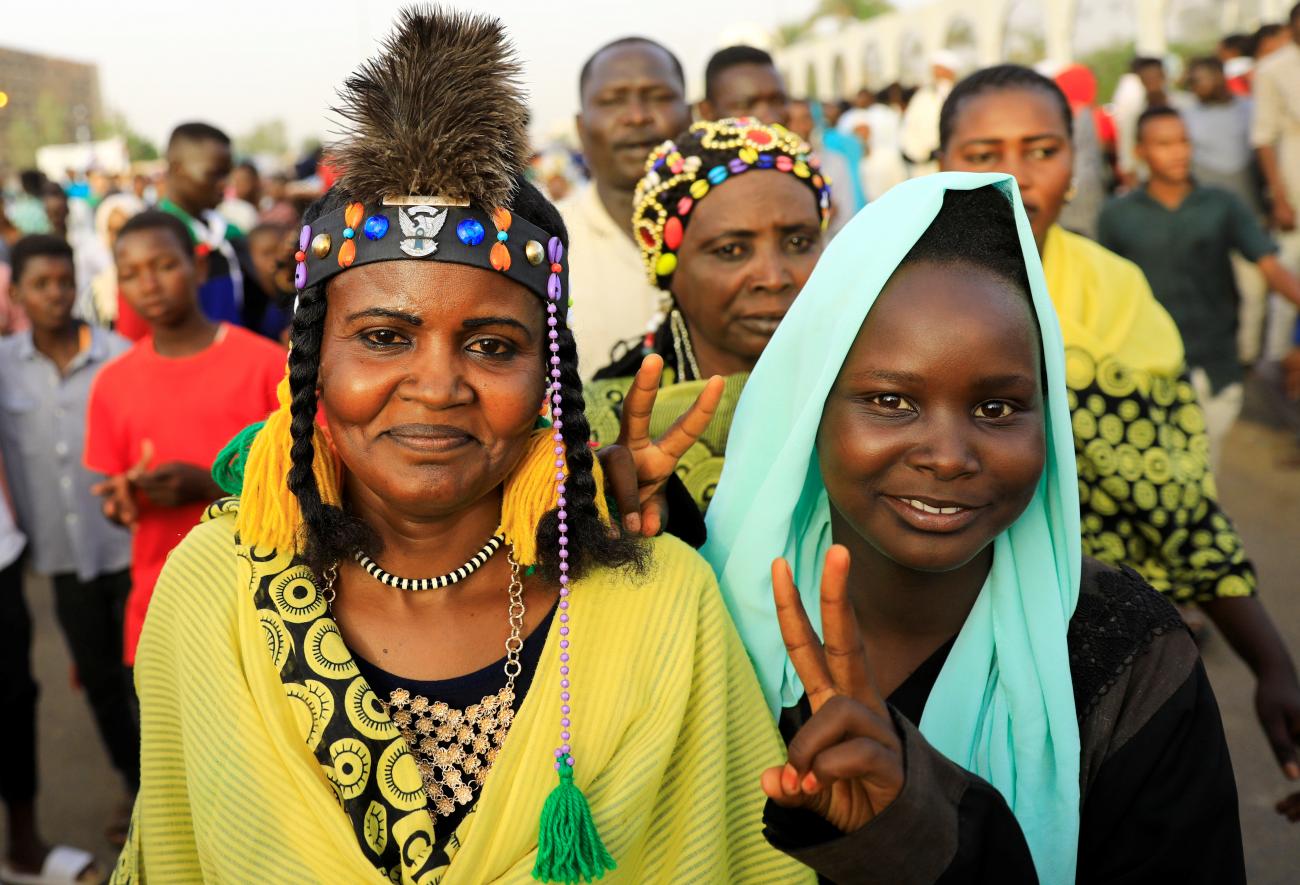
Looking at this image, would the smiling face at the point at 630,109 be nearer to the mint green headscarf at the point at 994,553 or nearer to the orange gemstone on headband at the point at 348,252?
the mint green headscarf at the point at 994,553

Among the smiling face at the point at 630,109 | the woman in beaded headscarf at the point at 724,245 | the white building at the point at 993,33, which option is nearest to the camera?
the woman in beaded headscarf at the point at 724,245

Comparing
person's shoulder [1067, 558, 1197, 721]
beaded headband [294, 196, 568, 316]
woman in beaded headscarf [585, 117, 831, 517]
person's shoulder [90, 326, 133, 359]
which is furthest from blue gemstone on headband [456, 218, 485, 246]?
person's shoulder [90, 326, 133, 359]

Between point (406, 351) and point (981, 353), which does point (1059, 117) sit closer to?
point (981, 353)

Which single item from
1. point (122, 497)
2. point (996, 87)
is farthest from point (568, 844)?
point (996, 87)

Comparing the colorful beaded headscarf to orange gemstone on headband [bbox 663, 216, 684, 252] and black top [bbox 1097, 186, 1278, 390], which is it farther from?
black top [bbox 1097, 186, 1278, 390]

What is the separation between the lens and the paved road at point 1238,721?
3742 mm

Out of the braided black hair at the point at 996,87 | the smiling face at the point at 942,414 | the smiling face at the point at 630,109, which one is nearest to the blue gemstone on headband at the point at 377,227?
the smiling face at the point at 942,414

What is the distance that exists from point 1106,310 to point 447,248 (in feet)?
6.39

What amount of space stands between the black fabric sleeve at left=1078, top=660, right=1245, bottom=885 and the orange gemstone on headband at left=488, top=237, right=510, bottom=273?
4.17 ft

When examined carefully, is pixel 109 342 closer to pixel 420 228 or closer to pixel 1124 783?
pixel 420 228

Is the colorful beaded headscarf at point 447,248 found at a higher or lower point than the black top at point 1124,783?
higher

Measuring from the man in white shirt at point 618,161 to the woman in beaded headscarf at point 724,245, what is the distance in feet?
3.83

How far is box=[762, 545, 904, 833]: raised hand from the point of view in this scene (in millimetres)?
1537

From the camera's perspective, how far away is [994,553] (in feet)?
6.73
